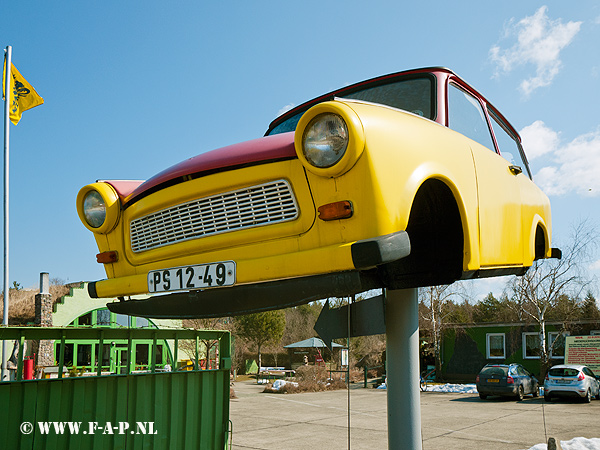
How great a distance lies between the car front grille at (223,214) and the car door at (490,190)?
3.45 ft

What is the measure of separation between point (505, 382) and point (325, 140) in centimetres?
1699

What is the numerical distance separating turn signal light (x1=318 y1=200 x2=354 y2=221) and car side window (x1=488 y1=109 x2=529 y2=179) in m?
1.98

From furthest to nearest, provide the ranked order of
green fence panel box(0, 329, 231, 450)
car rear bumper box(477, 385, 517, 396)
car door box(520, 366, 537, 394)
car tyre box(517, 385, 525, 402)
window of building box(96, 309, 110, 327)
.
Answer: window of building box(96, 309, 110, 327) < car door box(520, 366, 537, 394) < car tyre box(517, 385, 525, 402) < car rear bumper box(477, 385, 517, 396) < green fence panel box(0, 329, 231, 450)

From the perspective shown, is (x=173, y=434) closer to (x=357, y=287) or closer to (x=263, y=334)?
(x=357, y=287)

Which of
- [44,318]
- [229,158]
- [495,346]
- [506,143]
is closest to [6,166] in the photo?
[44,318]

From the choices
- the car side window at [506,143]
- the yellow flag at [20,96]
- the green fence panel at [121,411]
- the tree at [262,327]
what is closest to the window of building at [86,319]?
the tree at [262,327]

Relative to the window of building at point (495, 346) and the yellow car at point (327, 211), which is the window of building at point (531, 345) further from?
the yellow car at point (327, 211)

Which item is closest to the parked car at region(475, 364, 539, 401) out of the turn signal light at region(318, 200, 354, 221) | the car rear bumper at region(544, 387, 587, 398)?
the car rear bumper at region(544, 387, 587, 398)

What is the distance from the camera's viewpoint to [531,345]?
2344 cm

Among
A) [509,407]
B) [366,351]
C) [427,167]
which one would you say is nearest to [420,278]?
[427,167]

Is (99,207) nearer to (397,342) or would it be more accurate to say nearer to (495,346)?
(397,342)

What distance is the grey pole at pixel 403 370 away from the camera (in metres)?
2.88

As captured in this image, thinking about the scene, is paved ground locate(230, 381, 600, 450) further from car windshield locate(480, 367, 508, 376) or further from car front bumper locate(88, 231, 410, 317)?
car front bumper locate(88, 231, 410, 317)

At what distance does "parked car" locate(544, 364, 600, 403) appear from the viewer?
1583 centimetres
